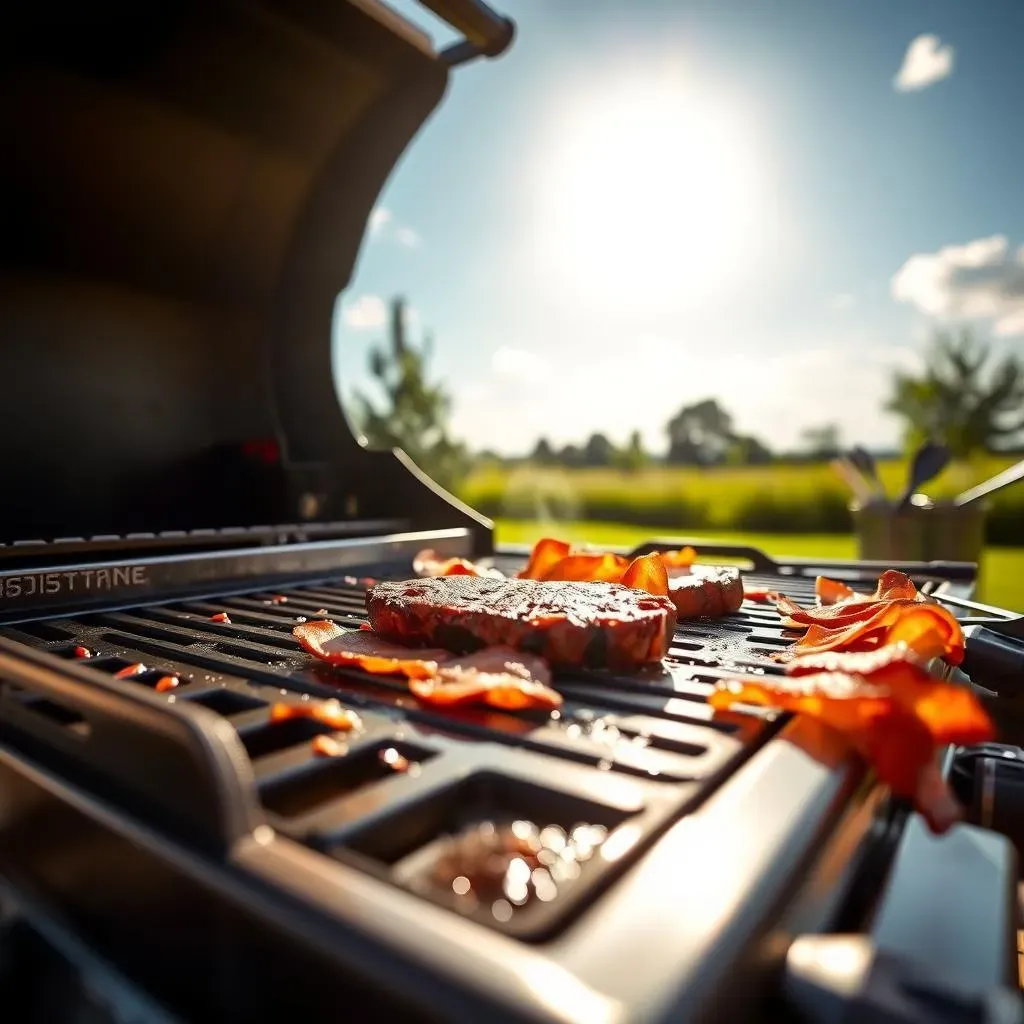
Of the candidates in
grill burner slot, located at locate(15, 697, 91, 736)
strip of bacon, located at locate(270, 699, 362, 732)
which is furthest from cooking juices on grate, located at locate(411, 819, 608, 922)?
grill burner slot, located at locate(15, 697, 91, 736)

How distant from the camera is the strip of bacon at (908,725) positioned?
0.72 metres

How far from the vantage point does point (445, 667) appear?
3.54 ft

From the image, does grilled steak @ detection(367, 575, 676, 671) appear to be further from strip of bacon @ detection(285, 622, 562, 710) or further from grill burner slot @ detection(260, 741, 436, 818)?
grill burner slot @ detection(260, 741, 436, 818)

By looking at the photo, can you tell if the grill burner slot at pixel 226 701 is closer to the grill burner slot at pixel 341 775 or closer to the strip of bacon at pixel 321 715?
the strip of bacon at pixel 321 715

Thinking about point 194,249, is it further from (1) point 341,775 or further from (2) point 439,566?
(1) point 341,775

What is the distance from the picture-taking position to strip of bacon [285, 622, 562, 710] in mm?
903

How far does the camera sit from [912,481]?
3.44 m

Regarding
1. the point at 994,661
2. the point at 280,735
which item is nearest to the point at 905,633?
the point at 994,661

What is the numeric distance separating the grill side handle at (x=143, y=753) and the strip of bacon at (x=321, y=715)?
0.16 meters

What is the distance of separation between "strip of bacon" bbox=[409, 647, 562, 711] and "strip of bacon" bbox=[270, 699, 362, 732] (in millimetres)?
92

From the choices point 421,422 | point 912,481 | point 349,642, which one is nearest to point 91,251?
point 349,642

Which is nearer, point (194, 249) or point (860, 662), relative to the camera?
point (860, 662)

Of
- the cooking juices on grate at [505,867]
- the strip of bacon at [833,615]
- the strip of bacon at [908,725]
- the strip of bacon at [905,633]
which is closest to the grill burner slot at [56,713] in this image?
the cooking juices on grate at [505,867]

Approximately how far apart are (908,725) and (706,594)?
776 millimetres
